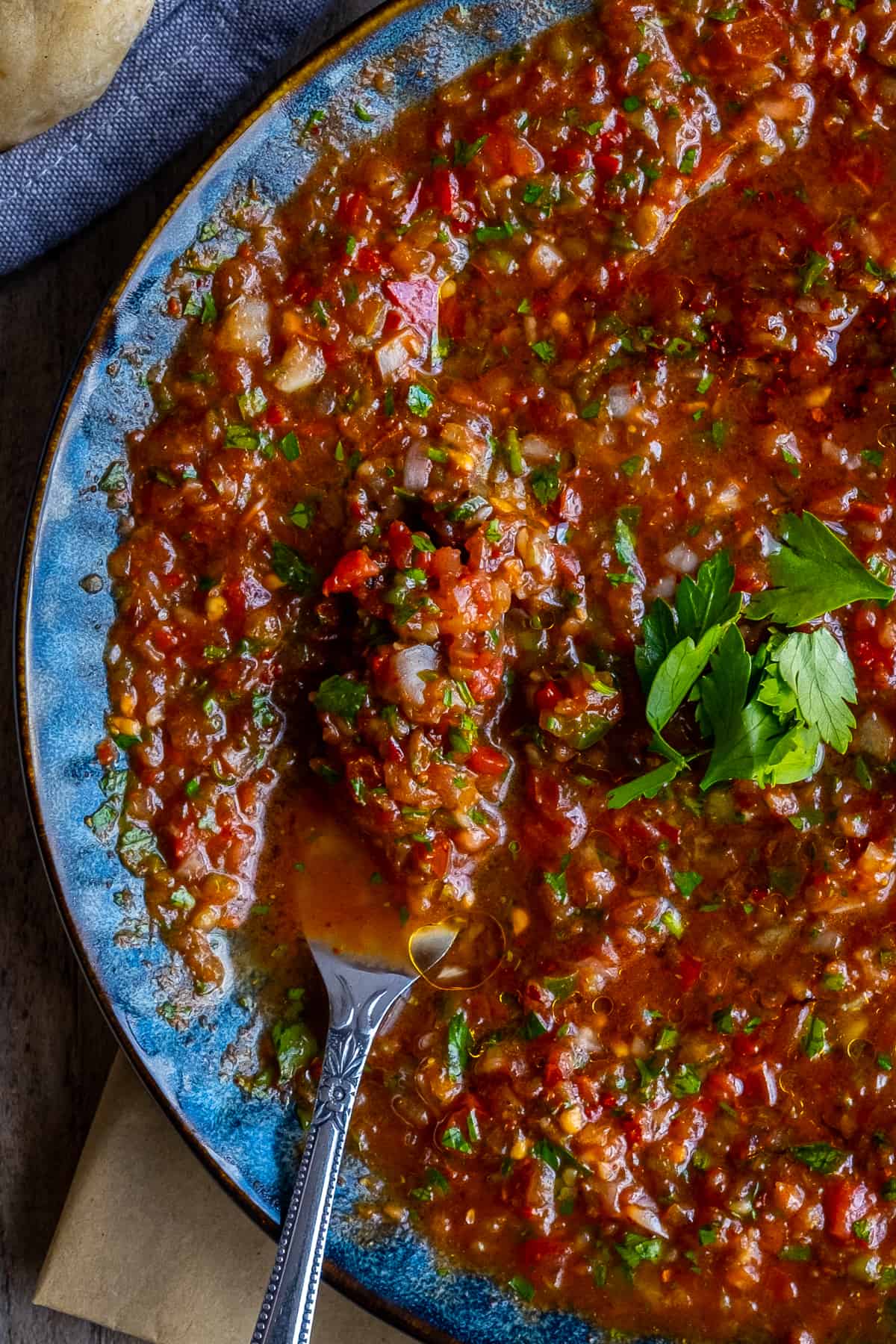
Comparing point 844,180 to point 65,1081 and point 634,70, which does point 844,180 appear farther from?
point 65,1081

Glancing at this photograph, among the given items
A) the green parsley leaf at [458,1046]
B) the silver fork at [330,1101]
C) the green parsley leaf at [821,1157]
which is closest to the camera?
the silver fork at [330,1101]

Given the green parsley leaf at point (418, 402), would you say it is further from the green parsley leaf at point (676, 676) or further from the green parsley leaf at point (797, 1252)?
the green parsley leaf at point (797, 1252)

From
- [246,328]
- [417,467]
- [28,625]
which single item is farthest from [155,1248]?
[246,328]

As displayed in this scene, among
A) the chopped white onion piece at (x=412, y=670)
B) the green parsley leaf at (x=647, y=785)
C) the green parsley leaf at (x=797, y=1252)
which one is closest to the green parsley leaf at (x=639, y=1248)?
the green parsley leaf at (x=797, y=1252)

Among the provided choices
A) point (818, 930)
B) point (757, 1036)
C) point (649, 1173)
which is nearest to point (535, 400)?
point (818, 930)

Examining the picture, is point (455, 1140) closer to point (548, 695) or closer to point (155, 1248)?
point (155, 1248)
